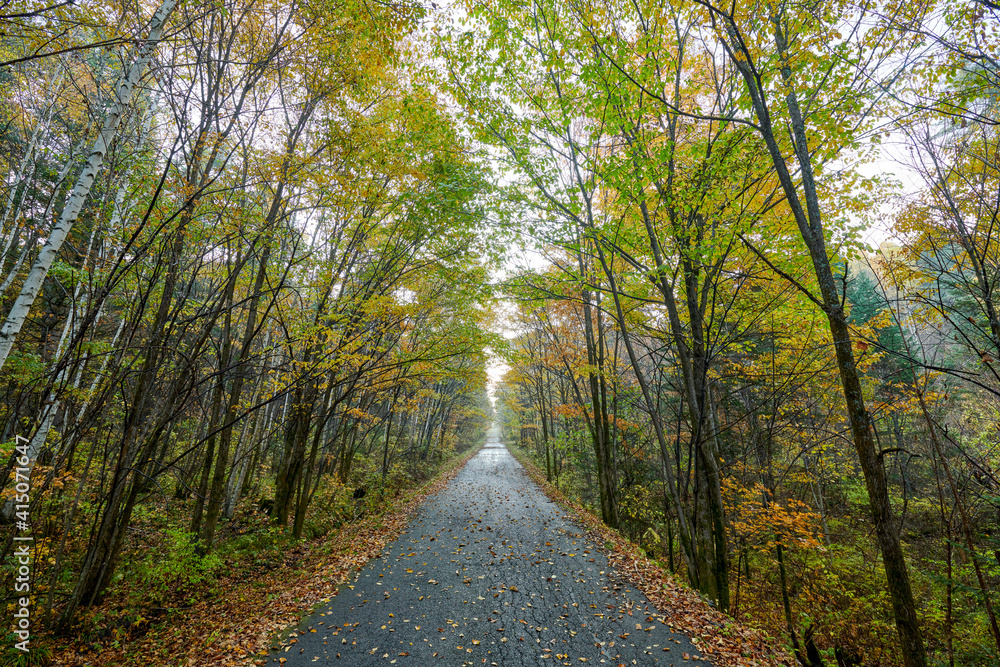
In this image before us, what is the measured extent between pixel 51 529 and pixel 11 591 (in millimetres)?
986

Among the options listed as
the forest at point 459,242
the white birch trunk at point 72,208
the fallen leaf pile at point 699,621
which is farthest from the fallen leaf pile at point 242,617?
the fallen leaf pile at point 699,621

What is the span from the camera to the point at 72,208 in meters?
4.35

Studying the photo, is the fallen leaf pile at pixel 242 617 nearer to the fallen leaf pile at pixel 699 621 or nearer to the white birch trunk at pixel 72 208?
the white birch trunk at pixel 72 208

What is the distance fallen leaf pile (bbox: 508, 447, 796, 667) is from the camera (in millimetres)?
4523

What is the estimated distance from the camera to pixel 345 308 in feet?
26.7

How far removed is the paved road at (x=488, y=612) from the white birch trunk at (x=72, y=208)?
15.5 feet

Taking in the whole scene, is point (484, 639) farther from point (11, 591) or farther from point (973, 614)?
point (973, 614)

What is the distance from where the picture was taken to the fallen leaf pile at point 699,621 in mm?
4523

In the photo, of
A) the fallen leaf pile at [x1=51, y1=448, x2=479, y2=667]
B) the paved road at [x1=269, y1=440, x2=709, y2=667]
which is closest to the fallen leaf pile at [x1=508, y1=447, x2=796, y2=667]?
the paved road at [x1=269, y1=440, x2=709, y2=667]

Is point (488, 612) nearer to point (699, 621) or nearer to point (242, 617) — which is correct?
point (699, 621)

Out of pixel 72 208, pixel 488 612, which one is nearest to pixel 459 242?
pixel 72 208

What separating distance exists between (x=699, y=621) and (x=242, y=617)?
21.3 feet

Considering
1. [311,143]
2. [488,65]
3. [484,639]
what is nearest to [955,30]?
[488,65]

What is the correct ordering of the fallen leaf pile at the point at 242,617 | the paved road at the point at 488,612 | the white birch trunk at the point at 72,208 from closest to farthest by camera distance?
the white birch trunk at the point at 72,208
the fallen leaf pile at the point at 242,617
the paved road at the point at 488,612
